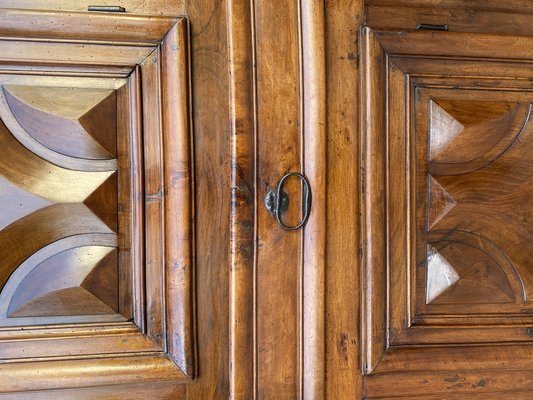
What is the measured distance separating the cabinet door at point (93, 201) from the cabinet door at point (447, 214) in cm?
24

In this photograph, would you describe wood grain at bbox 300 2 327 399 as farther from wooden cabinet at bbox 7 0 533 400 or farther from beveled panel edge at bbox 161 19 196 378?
beveled panel edge at bbox 161 19 196 378

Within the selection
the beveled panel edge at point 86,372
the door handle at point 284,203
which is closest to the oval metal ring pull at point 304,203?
the door handle at point 284,203

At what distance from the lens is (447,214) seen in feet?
2.19

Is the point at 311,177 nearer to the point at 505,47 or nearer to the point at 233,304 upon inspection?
the point at 233,304

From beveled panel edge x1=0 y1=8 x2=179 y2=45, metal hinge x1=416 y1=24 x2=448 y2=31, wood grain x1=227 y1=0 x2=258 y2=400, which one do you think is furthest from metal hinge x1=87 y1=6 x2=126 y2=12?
metal hinge x1=416 y1=24 x2=448 y2=31

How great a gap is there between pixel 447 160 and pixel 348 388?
313 mm

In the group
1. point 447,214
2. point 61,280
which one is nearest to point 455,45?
point 447,214

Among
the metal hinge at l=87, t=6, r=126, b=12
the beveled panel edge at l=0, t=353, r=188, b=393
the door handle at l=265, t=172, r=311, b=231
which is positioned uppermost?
the metal hinge at l=87, t=6, r=126, b=12

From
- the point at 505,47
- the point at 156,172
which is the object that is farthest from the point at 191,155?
the point at 505,47

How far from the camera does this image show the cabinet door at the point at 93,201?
615 millimetres

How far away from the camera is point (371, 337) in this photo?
0.65m

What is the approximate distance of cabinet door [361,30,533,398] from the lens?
0.65 metres

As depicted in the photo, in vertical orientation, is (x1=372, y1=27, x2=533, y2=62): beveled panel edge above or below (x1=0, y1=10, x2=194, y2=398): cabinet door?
above

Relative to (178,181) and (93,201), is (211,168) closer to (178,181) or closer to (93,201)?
(178,181)
